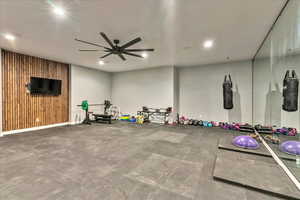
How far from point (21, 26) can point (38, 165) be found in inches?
123

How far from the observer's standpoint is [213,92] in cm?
657

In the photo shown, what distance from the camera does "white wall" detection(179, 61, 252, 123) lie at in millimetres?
5969

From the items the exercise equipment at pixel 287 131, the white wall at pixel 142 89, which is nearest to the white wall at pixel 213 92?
the white wall at pixel 142 89

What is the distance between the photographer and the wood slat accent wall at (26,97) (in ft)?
15.7

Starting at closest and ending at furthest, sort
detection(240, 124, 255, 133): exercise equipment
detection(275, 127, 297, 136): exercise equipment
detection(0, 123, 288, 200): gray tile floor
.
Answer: detection(0, 123, 288, 200): gray tile floor
detection(275, 127, 297, 136): exercise equipment
detection(240, 124, 255, 133): exercise equipment

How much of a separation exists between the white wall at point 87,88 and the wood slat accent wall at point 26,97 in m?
0.43

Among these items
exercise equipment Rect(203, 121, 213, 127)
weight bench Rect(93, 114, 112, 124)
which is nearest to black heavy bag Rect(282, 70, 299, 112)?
exercise equipment Rect(203, 121, 213, 127)

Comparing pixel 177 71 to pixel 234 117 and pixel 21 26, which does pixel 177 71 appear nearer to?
pixel 234 117

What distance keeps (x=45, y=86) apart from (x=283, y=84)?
805 cm

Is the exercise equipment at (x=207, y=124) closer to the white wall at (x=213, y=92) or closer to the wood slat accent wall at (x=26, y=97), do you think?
the white wall at (x=213, y=92)

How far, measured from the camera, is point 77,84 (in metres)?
6.94

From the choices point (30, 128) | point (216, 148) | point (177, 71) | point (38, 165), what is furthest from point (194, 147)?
point (30, 128)

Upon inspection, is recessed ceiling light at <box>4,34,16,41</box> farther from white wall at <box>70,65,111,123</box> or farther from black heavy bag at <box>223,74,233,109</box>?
black heavy bag at <box>223,74,233,109</box>

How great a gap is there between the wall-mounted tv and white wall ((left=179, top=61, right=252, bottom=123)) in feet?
19.7
